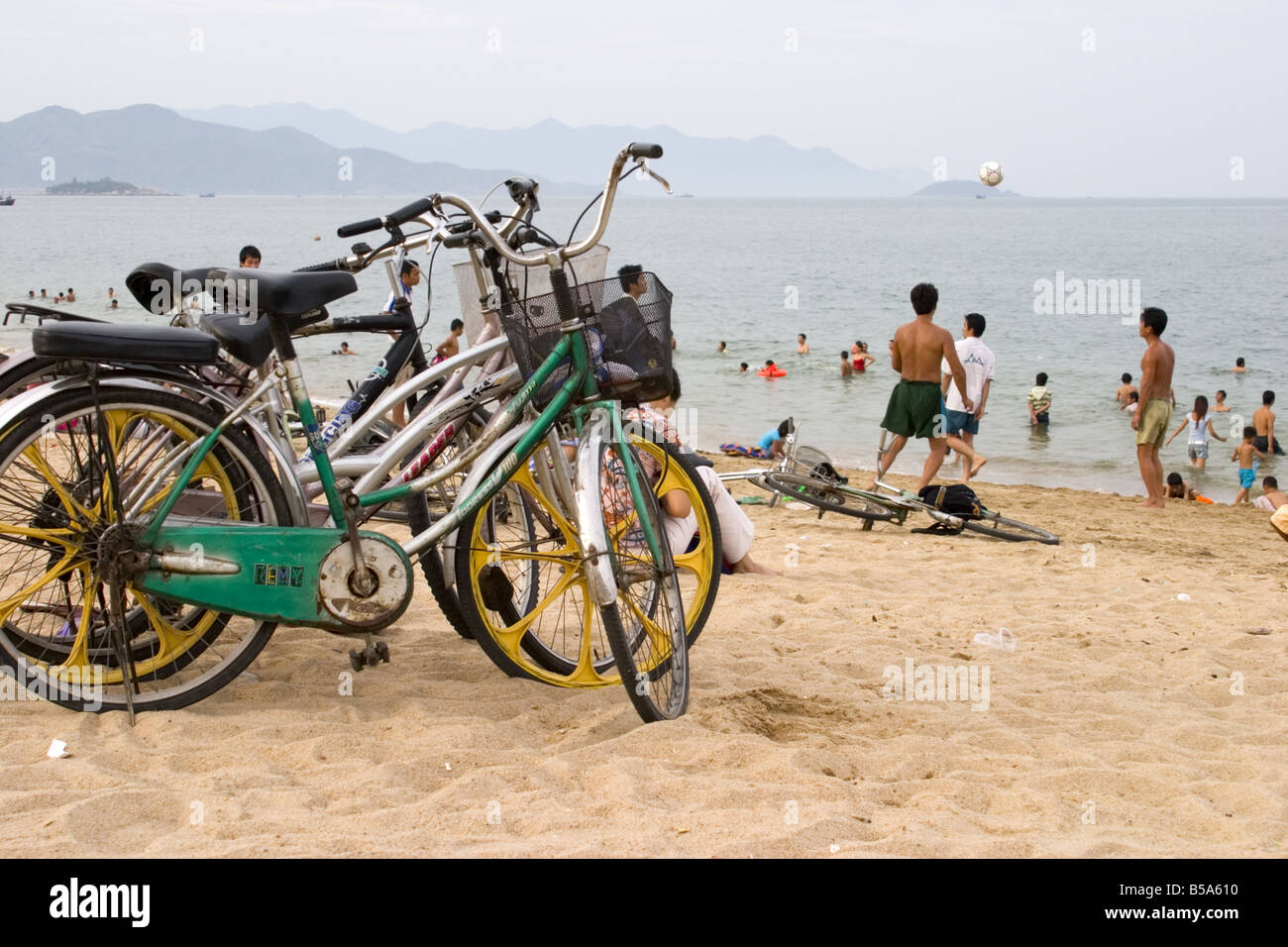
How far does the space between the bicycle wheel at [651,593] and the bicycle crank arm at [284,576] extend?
0.69 m

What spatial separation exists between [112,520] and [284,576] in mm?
529

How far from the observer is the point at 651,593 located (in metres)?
3.91

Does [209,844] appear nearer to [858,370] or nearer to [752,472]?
[752,472]

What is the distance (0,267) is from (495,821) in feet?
180

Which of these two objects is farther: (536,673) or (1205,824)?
(536,673)

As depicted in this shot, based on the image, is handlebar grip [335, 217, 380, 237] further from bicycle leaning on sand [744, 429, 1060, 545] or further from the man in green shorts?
the man in green shorts

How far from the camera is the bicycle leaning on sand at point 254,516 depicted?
339 centimetres

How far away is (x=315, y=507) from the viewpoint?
3.89m

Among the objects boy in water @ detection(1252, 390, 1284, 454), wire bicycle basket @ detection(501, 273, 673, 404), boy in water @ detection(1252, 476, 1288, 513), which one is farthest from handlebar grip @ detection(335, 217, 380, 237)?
boy in water @ detection(1252, 390, 1284, 454)

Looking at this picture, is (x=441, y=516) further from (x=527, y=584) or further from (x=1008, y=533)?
(x=1008, y=533)

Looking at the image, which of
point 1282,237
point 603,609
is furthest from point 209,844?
point 1282,237

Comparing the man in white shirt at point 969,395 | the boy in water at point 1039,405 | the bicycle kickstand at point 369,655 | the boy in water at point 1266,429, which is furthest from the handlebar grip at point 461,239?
the boy in water at point 1039,405

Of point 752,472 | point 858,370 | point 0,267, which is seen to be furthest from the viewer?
point 0,267
